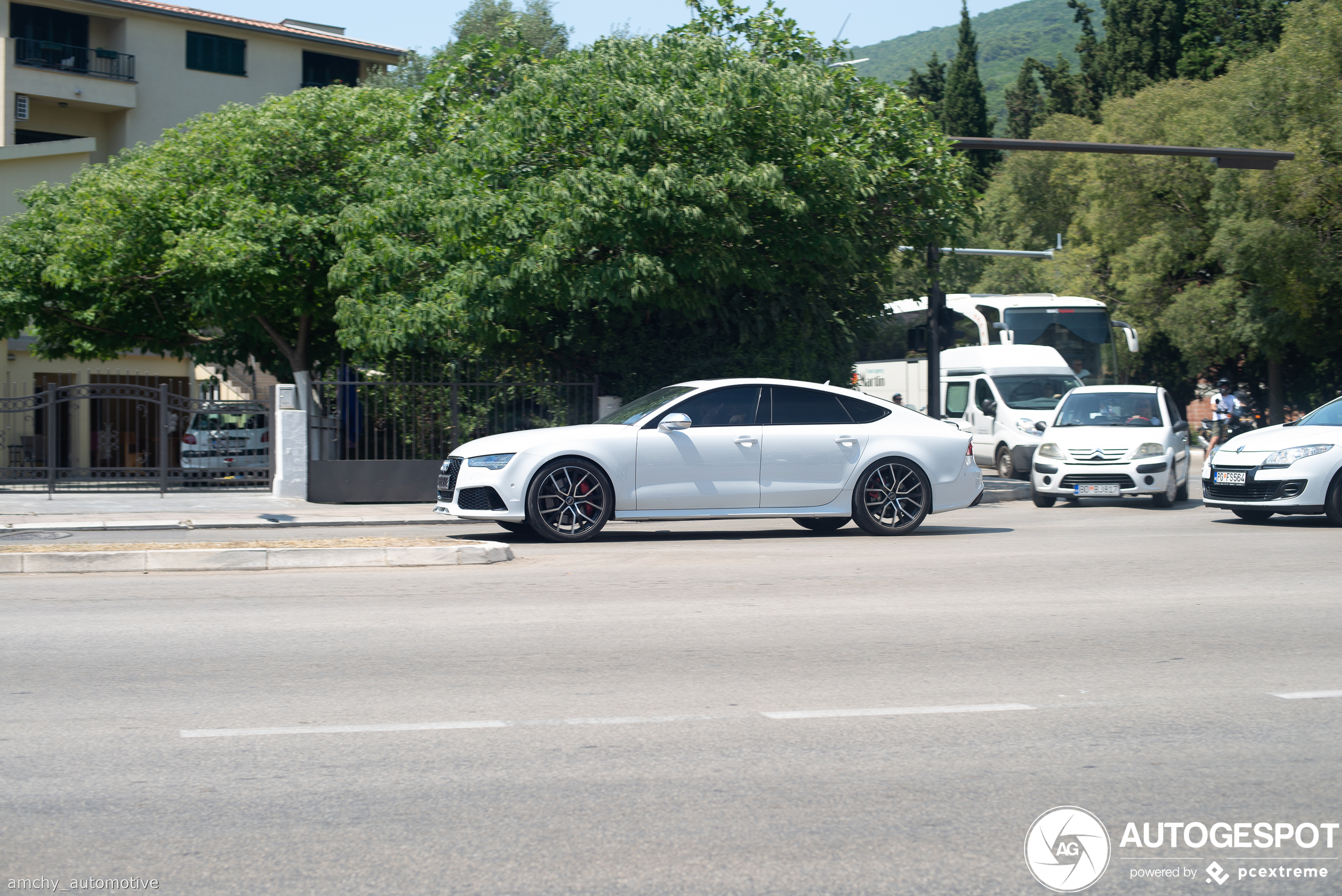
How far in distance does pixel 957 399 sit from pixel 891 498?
14271mm

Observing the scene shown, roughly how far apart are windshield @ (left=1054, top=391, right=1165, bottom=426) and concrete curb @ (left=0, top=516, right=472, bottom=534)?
897 cm

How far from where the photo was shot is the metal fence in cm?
1788

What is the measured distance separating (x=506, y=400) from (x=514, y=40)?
578 centimetres

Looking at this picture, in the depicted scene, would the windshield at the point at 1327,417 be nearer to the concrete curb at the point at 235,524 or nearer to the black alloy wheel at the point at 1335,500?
the black alloy wheel at the point at 1335,500

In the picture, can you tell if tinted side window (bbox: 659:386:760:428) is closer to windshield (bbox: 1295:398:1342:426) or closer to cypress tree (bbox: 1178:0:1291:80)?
windshield (bbox: 1295:398:1342:426)

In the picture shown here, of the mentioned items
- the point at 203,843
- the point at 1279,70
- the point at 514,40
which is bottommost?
the point at 203,843

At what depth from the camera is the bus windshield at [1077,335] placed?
29.5 metres

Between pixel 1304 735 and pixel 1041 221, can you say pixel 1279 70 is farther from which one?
pixel 1304 735

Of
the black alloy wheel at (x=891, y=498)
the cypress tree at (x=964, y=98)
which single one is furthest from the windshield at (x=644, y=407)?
the cypress tree at (x=964, y=98)

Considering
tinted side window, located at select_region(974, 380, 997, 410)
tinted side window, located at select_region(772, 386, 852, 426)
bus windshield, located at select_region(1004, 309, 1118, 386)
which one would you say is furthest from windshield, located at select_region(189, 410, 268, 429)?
bus windshield, located at select_region(1004, 309, 1118, 386)

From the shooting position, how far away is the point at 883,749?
4840 mm

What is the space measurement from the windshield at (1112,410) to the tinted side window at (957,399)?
25.2 ft

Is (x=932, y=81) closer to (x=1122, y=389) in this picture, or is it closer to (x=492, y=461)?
(x=1122, y=389)

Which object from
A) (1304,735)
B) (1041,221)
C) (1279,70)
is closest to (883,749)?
(1304,735)
